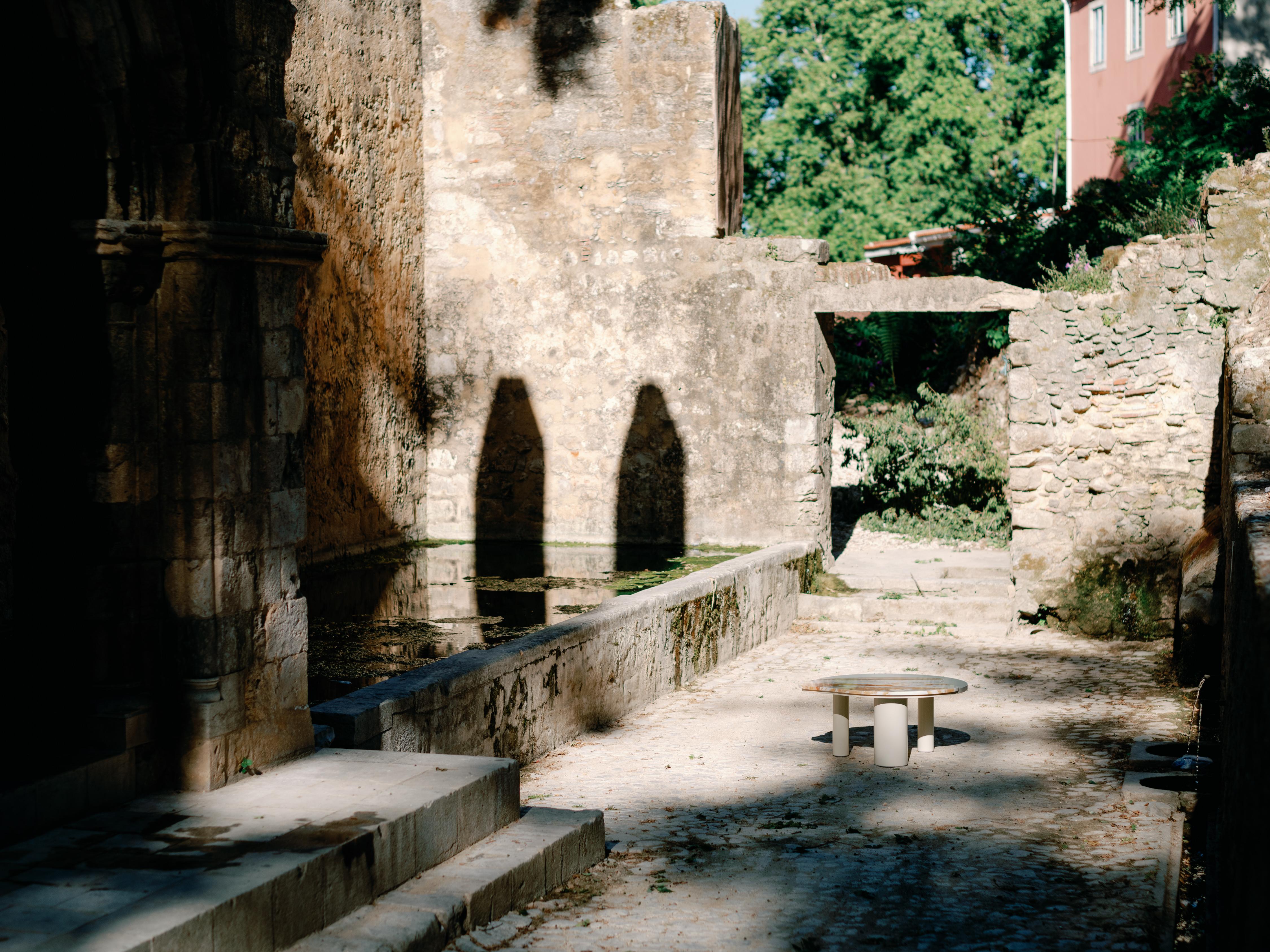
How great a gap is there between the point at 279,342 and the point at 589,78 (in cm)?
740

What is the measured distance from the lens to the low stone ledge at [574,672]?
17.7 feet

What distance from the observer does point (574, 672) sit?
686cm

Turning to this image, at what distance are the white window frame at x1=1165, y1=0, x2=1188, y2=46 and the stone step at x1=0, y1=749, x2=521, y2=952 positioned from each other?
2199 cm

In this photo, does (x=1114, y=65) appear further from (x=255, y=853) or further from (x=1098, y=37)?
(x=255, y=853)

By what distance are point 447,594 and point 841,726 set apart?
3797 mm

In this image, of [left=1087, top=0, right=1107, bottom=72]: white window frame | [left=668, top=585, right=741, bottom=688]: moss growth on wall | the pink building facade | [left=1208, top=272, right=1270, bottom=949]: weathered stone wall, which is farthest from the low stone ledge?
[left=1087, top=0, right=1107, bottom=72]: white window frame

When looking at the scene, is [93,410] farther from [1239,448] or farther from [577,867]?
[1239,448]

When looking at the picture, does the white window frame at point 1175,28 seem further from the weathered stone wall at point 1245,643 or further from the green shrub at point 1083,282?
the weathered stone wall at point 1245,643

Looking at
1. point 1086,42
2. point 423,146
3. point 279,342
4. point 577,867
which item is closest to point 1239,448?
point 577,867

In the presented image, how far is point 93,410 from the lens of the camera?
415cm

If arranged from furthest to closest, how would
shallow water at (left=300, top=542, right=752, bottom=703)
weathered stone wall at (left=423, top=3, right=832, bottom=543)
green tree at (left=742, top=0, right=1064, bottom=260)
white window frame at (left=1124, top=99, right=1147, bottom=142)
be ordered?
1. green tree at (left=742, top=0, right=1064, bottom=260)
2. white window frame at (left=1124, top=99, right=1147, bottom=142)
3. weathered stone wall at (left=423, top=3, right=832, bottom=543)
4. shallow water at (left=300, top=542, right=752, bottom=703)

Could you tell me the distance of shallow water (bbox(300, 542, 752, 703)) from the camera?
7.37 m

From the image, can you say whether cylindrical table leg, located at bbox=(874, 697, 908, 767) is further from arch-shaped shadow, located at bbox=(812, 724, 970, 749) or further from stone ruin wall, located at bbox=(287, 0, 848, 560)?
stone ruin wall, located at bbox=(287, 0, 848, 560)

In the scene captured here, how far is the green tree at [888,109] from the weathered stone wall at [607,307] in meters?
16.4
